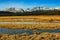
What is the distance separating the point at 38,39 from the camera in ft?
61.3

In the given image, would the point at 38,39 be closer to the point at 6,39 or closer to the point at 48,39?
the point at 48,39

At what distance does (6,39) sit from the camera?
1895cm

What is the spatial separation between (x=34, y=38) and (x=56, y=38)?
2.10 metres

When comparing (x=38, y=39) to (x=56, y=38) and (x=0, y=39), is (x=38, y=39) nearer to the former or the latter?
(x=56, y=38)

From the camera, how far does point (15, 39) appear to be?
739 inches

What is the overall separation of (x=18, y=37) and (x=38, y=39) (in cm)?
209

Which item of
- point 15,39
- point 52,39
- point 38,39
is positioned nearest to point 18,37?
point 15,39

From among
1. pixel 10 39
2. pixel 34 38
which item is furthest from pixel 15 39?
pixel 34 38

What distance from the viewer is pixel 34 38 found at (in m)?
19.1

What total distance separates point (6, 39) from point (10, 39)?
459 millimetres

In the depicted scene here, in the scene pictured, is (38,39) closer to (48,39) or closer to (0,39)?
(48,39)

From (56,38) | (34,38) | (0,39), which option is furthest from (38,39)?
(0,39)

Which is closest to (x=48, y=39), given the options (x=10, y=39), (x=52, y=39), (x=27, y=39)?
(x=52, y=39)

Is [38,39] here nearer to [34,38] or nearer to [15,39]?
[34,38]
